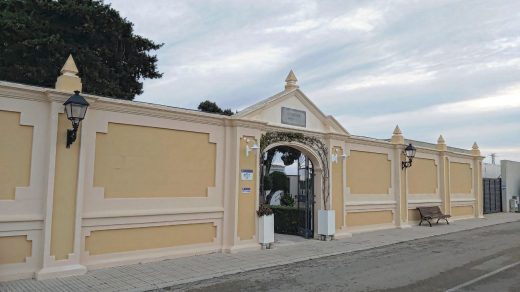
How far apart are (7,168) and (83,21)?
39.6 ft

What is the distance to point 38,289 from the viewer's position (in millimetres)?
6785

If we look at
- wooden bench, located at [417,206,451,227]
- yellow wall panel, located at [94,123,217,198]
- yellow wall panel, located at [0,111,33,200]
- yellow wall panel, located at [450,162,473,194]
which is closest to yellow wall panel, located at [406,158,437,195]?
wooden bench, located at [417,206,451,227]

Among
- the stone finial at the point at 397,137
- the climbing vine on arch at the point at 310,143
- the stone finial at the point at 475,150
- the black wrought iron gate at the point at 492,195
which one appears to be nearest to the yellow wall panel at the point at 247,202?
the climbing vine on arch at the point at 310,143

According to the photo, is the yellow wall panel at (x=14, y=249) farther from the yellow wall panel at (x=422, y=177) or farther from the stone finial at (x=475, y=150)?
the stone finial at (x=475, y=150)

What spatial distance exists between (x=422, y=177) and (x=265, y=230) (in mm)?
9737

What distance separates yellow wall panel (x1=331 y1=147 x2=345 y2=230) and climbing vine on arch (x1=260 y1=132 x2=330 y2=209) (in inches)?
Answer: 12.6

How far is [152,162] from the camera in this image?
9234 mm

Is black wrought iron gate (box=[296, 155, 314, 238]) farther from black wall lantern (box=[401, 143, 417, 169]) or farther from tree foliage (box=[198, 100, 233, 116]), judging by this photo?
Result: tree foliage (box=[198, 100, 233, 116])

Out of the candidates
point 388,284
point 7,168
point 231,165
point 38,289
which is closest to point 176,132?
point 231,165

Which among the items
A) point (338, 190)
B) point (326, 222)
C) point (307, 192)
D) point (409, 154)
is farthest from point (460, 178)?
point (326, 222)

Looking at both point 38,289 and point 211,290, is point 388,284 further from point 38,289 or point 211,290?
point 38,289

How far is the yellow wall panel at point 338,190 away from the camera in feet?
42.8

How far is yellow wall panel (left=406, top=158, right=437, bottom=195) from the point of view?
56.0 feet

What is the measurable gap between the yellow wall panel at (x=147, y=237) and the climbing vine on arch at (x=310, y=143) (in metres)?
2.71
